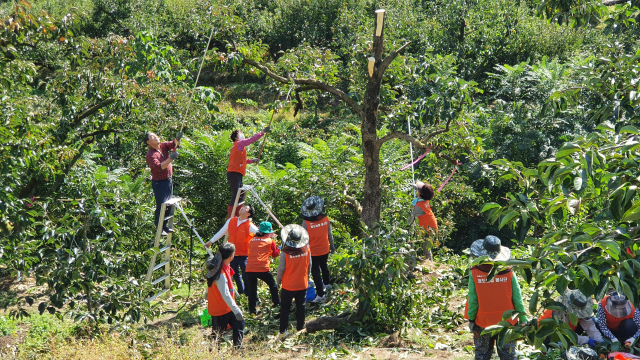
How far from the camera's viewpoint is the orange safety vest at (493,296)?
508 centimetres

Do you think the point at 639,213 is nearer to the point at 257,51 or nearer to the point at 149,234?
the point at 257,51

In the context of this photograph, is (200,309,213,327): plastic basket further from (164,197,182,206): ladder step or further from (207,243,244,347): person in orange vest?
(164,197,182,206): ladder step

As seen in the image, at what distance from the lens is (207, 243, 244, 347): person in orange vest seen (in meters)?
5.79

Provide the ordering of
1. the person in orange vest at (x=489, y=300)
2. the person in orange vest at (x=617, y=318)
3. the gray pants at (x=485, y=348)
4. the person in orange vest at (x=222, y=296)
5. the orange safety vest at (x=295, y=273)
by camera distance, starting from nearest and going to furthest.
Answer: the person in orange vest at (x=489, y=300) < the gray pants at (x=485, y=348) < the person in orange vest at (x=617, y=318) < the person in orange vest at (x=222, y=296) < the orange safety vest at (x=295, y=273)

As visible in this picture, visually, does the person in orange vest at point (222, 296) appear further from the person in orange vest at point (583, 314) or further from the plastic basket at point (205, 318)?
the person in orange vest at point (583, 314)

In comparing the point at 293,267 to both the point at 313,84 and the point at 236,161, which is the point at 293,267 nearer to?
the point at 236,161

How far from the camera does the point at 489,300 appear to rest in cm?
510

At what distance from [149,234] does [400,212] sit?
14.9 ft

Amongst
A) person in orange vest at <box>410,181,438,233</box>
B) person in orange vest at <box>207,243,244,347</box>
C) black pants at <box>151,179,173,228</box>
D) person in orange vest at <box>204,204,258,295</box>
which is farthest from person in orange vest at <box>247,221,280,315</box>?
person in orange vest at <box>410,181,438,233</box>

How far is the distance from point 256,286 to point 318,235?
1129 mm

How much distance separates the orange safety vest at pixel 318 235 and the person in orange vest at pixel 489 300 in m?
2.67

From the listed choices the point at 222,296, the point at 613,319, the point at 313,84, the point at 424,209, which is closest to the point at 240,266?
the point at 222,296

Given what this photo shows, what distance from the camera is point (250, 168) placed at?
1093 centimetres

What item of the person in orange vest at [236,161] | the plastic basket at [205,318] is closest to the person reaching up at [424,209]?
the person in orange vest at [236,161]
